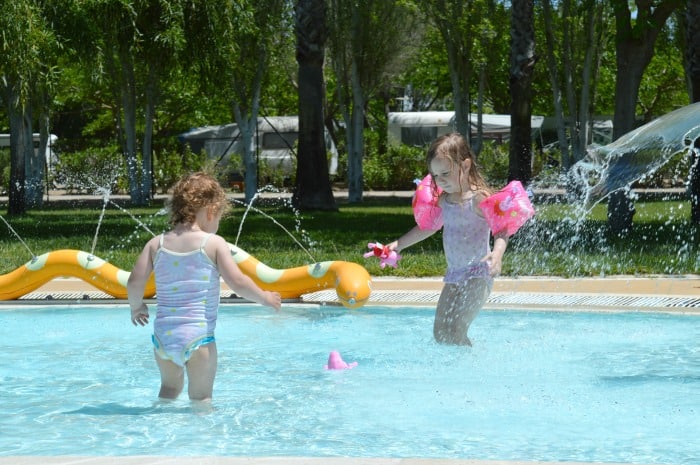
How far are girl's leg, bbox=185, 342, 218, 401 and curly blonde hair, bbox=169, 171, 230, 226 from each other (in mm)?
613

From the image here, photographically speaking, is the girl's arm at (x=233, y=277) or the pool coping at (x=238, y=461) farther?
the girl's arm at (x=233, y=277)

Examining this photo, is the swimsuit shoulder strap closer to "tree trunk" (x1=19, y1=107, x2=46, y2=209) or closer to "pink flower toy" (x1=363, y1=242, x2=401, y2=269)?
"pink flower toy" (x1=363, y1=242, x2=401, y2=269)

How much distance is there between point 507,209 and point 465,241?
406mm

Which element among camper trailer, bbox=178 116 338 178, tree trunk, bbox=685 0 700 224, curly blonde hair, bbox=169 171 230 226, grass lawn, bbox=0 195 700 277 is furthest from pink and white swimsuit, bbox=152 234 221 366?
camper trailer, bbox=178 116 338 178

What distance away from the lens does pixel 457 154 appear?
632 cm

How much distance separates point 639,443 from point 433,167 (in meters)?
2.20

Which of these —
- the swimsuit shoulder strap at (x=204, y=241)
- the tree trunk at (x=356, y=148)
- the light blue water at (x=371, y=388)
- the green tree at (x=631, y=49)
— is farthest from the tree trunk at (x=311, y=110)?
the swimsuit shoulder strap at (x=204, y=241)

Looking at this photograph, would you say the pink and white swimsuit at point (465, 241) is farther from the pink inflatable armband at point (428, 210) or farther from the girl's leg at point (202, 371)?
the girl's leg at point (202, 371)

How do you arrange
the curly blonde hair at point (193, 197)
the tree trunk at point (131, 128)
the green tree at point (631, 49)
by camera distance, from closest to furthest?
the curly blonde hair at point (193, 197) → the green tree at point (631, 49) → the tree trunk at point (131, 128)

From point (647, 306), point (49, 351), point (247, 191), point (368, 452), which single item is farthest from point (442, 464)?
point (247, 191)

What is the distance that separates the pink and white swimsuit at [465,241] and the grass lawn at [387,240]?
13.6 feet

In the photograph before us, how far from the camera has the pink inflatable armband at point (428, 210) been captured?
6715mm

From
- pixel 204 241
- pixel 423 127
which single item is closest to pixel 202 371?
pixel 204 241

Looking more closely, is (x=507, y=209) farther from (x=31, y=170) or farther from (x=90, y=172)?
(x=90, y=172)
